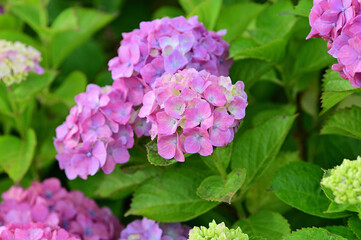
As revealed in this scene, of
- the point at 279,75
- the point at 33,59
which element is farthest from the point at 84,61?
the point at 279,75

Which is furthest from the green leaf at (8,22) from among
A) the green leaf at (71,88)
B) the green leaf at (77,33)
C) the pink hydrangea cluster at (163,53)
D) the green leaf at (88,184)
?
the pink hydrangea cluster at (163,53)

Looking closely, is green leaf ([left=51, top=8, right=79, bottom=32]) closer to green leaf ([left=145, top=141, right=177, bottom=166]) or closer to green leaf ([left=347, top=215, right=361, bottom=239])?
green leaf ([left=145, top=141, right=177, bottom=166])

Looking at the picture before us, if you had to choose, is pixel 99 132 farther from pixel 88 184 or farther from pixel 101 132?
pixel 88 184

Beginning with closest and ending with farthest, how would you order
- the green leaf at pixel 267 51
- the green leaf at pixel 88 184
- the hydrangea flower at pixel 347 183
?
the hydrangea flower at pixel 347 183 → the green leaf at pixel 267 51 → the green leaf at pixel 88 184

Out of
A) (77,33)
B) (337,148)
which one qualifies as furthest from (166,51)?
(77,33)

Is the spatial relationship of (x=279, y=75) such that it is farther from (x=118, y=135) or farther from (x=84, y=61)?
(x=84, y=61)

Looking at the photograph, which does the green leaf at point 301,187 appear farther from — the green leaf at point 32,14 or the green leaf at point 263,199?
the green leaf at point 32,14
